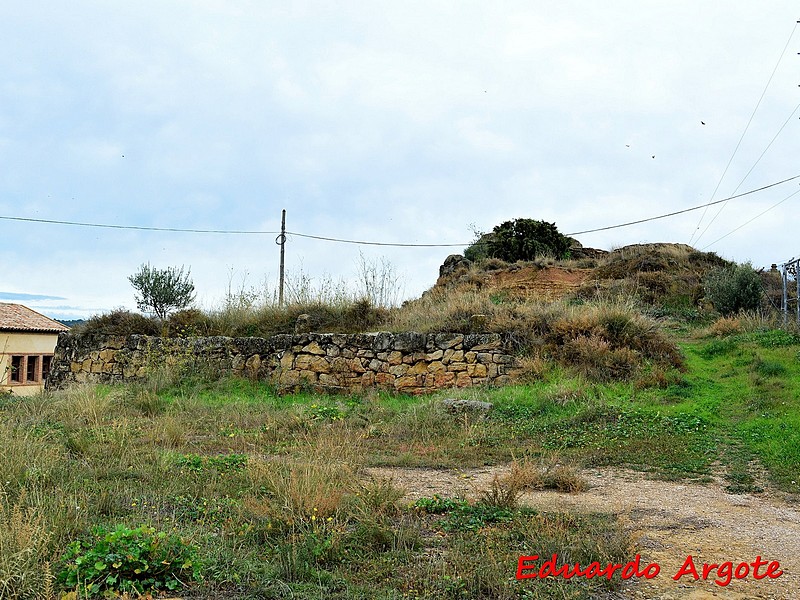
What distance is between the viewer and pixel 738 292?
18.4 m

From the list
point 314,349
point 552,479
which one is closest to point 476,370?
point 314,349

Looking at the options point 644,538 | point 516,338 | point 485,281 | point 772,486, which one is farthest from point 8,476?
point 485,281

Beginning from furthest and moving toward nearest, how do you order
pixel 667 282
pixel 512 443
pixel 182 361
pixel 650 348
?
pixel 667 282 < pixel 182 361 < pixel 650 348 < pixel 512 443

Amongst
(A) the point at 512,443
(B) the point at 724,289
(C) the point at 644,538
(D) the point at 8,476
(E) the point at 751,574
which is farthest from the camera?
(B) the point at 724,289

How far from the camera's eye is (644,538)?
15.4 feet

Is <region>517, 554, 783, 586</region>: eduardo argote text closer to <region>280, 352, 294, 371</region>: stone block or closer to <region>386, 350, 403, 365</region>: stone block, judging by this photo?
<region>386, 350, 403, 365</region>: stone block

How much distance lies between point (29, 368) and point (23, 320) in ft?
8.32

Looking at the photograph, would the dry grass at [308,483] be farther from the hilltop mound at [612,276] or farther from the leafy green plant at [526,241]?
the leafy green plant at [526,241]

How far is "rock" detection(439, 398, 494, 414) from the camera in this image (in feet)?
33.8

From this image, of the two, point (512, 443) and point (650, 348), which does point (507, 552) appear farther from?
point (650, 348)

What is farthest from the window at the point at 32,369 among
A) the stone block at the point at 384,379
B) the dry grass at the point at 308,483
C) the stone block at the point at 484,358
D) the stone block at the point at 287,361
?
the dry grass at the point at 308,483

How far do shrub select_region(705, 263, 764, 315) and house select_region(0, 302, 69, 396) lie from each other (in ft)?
91.3

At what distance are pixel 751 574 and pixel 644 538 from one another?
2.64 ft

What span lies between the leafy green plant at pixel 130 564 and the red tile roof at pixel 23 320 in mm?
30797
